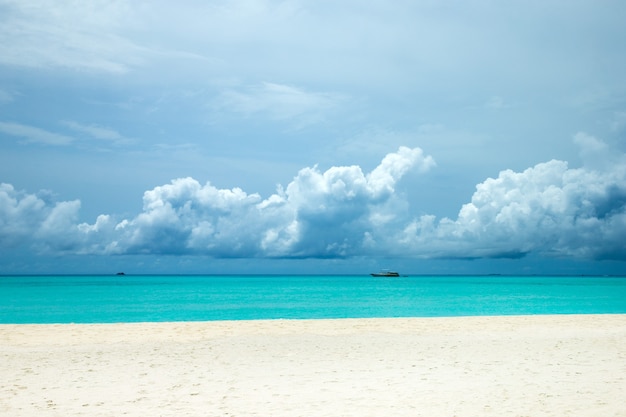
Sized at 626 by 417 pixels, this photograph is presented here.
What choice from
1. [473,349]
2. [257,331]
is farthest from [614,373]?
[257,331]

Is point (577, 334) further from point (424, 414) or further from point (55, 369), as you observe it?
point (55, 369)

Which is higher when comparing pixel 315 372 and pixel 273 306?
pixel 315 372

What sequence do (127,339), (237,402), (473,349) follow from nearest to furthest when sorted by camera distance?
(237,402)
(473,349)
(127,339)

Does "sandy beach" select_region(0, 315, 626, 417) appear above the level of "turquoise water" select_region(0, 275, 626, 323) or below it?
above

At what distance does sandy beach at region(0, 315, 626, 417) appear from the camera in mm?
12125

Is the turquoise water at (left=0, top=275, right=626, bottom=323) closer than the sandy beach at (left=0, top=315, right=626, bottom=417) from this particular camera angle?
No

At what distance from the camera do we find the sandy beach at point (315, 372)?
39.8ft

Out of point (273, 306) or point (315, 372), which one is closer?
point (315, 372)

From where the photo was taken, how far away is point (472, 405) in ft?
39.8

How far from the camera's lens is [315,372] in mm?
16078

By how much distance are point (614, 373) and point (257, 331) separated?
15287 millimetres

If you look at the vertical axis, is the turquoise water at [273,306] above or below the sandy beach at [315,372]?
below

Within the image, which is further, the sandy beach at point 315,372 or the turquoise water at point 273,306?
the turquoise water at point 273,306

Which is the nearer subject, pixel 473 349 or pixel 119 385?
pixel 119 385
